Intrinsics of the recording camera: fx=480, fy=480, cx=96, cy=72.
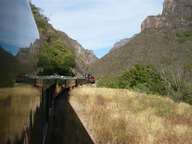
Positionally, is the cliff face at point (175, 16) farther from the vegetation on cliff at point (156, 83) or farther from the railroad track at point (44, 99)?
the railroad track at point (44, 99)

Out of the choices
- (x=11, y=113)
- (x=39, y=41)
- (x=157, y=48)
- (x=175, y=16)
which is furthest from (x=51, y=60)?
(x=175, y=16)

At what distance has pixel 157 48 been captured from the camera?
94250 millimetres

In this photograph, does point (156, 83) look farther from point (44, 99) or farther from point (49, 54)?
point (44, 99)

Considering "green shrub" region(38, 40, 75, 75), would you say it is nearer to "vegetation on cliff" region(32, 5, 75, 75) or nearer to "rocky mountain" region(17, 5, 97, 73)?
"vegetation on cliff" region(32, 5, 75, 75)

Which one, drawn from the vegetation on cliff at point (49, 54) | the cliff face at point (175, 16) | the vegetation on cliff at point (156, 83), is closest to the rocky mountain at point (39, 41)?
the vegetation on cliff at point (49, 54)

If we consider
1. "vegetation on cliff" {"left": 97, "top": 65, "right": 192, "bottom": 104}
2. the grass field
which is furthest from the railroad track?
"vegetation on cliff" {"left": 97, "top": 65, "right": 192, "bottom": 104}

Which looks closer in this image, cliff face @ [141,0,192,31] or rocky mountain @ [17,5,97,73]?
rocky mountain @ [17,5,97,73]

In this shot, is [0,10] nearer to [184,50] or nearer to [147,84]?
[147,84]

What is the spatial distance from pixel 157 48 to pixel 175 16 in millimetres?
36292

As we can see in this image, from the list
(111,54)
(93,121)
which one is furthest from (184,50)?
(93,121)

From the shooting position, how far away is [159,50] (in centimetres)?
9319

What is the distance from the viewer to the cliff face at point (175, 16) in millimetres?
118625

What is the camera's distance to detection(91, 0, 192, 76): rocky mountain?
88481 mm

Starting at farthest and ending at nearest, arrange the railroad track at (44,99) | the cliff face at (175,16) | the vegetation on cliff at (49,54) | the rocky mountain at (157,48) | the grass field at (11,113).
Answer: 1. the cliff face at (175,16)
2. the rocky mountain at (157,48)
3. the vegetation on cliff at (49,54)
4. the railroad track at (44,99)
5. the grass field at (11,113)
